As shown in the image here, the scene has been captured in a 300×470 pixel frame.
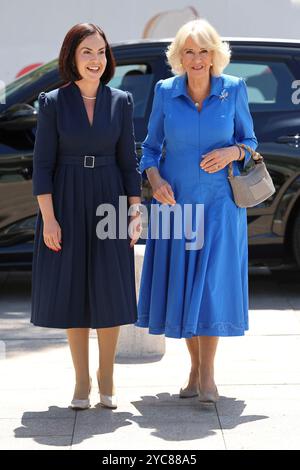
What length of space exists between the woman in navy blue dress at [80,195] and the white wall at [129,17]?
5.99m

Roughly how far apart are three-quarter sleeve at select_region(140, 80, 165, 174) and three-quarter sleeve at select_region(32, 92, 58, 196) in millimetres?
530

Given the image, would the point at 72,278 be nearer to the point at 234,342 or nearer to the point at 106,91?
the point at 106,91

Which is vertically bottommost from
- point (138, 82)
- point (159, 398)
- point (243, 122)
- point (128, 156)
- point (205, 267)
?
point (159, 398)

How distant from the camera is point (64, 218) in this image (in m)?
5.29

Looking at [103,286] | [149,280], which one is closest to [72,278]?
[103,286]

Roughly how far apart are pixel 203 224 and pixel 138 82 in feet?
9.77

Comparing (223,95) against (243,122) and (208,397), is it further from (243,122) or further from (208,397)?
(208,397)

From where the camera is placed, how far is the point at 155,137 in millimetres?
5594

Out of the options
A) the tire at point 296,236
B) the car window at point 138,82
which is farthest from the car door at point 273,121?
the car window at point 138,82

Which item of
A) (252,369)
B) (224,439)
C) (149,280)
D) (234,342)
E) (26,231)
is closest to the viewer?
(224,439)

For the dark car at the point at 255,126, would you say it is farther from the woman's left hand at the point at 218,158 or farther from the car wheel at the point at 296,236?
the woman's left hand at the point at 218,158

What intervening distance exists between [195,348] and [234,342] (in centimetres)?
120

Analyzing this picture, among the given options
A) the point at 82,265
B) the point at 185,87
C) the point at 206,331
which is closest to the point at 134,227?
the point at 82,265

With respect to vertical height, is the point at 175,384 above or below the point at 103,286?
below
